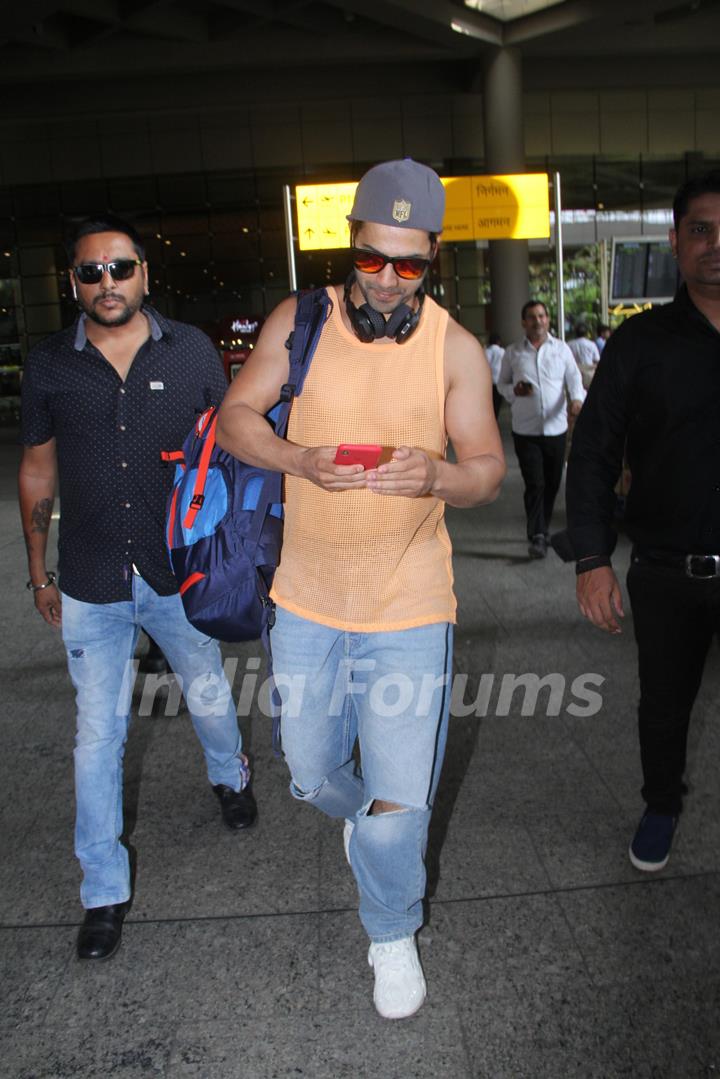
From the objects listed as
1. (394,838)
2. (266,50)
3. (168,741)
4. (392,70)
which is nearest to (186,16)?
(266,50)

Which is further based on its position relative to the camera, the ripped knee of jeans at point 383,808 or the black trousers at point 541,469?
the black trousers at point 541,469

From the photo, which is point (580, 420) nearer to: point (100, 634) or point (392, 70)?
point (100, 634)

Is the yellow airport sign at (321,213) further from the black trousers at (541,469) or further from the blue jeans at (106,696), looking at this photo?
the blue jeans at (106,696)

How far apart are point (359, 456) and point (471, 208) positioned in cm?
1737

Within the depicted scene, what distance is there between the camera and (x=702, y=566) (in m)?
Result: 3.19

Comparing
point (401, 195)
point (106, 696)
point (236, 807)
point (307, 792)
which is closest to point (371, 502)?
point (401, 195)

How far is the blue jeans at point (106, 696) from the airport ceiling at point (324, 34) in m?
23.4

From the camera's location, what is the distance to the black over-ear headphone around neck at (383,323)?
2.62m

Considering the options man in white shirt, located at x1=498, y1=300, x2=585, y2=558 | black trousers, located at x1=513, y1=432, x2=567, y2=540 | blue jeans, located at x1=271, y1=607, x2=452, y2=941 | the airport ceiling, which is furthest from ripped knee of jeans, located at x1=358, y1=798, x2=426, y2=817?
the airport ceiling

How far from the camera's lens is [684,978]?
2.92m

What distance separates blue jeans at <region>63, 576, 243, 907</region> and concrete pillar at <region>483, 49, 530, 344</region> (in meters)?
24.3

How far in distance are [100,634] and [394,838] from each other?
1235mm

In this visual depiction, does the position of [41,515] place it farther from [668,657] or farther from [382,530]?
[668,657]

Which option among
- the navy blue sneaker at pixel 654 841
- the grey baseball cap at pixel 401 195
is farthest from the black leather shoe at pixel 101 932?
the grey baseball cap at pixel 401 195
